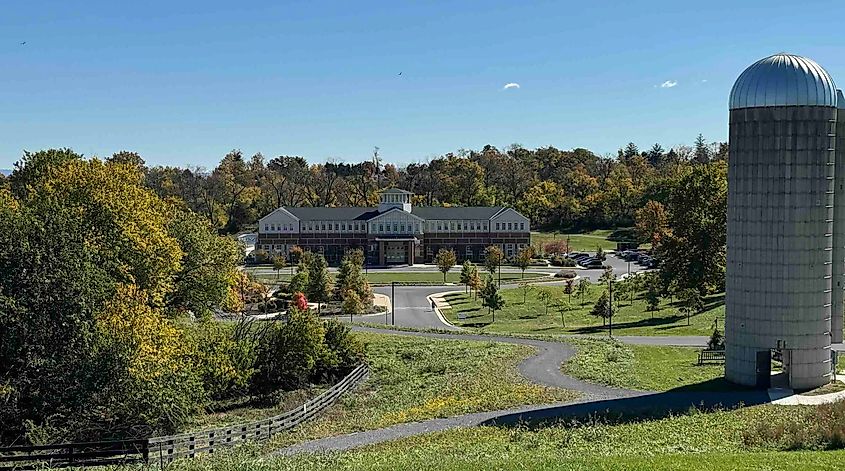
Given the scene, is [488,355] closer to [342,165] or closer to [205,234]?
[205,234]

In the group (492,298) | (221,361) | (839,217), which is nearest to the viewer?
(839,217)

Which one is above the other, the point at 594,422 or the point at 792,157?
the point at 792,157

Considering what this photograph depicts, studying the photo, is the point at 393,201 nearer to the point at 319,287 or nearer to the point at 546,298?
the point at 319,287

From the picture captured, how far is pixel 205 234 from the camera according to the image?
43312mm

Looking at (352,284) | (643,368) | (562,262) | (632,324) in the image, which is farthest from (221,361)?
(562,262)

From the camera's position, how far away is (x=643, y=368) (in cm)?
3384

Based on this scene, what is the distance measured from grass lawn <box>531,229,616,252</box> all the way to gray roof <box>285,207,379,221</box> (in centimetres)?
2119

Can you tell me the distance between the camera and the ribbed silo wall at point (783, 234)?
93.5 ft

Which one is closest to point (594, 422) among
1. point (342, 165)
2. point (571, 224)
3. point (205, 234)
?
point (205, 234)

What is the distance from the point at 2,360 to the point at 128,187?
37.6 ft

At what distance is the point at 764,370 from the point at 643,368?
5.52 metres

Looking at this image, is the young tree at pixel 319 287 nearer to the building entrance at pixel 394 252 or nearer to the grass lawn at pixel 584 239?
the building entrance at pixel 394 252

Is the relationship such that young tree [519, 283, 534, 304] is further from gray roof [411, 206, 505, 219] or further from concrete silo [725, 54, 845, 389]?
concrete silo [725, 54, 845, 389]

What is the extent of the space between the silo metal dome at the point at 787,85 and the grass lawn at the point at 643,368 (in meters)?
10.1
